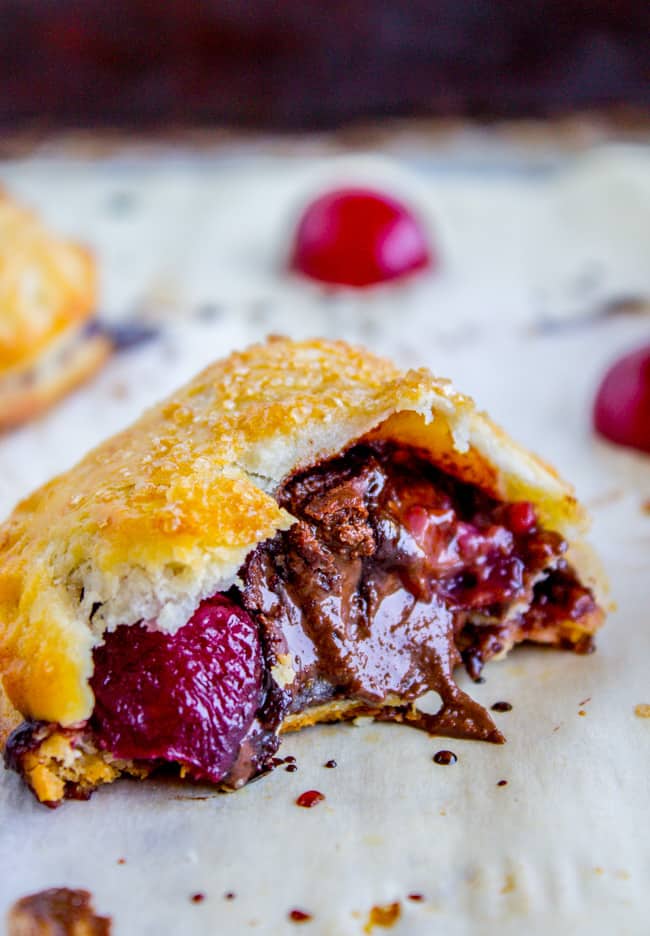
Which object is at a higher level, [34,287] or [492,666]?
[34,287]

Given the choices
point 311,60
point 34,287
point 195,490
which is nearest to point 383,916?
point 195,490

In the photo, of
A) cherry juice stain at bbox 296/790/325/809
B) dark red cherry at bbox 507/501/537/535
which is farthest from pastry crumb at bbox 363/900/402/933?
dark red cherry at bbox 507/501/537/535

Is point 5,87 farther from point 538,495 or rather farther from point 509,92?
point 538,495

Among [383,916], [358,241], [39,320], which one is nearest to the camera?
[383,916]

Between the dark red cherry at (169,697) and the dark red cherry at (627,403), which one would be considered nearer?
the dark red cherry at (169,697)

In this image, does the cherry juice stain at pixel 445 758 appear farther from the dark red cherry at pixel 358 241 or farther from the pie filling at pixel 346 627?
the dark red cherry at pixel 358 241

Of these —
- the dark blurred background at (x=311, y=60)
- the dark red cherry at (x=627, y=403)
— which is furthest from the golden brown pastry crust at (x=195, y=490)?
the dark blurred background at (x=311, y=60)

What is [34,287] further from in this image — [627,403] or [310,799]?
[310,799]
